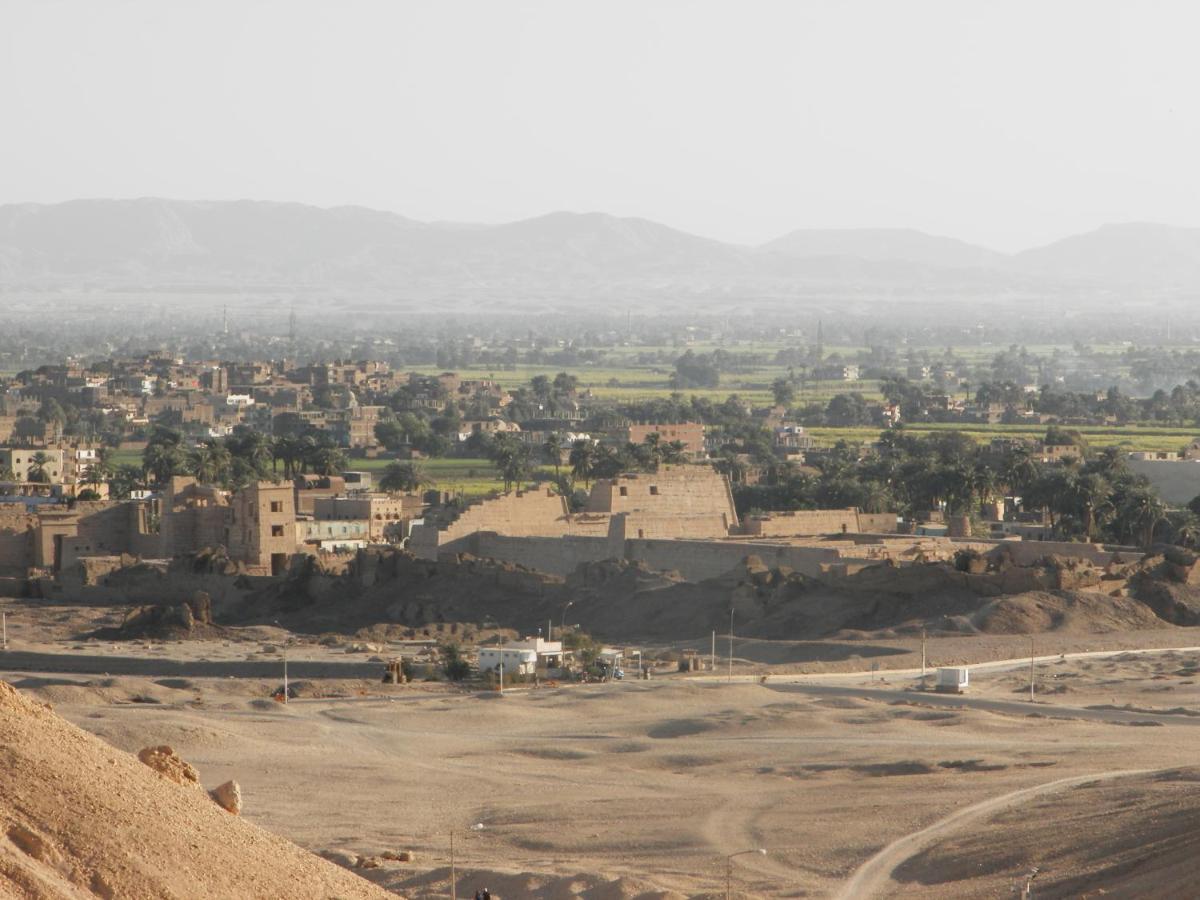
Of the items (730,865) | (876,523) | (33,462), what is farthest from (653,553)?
(33,462)

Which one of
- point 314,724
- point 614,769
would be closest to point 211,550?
point 314,724

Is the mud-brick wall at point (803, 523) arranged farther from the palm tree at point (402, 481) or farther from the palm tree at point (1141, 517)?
the palm tree at point (402, 481)

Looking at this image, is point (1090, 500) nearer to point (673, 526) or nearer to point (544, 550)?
point (673, 526)

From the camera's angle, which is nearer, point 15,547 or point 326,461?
point 15,547

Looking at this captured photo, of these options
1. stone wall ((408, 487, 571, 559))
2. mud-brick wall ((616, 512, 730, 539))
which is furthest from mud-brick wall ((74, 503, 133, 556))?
mud-brick wall ((616, 512, 730, 539))

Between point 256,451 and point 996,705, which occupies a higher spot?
point 256,451

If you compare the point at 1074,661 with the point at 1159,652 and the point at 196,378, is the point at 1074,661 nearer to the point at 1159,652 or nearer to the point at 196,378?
the point at 1159,652

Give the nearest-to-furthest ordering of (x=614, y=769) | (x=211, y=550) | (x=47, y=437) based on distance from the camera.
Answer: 1. (x=614, y=769)
2. (x=211, y=550)
3. (x=47, y=437)
